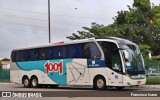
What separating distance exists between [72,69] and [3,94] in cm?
1666

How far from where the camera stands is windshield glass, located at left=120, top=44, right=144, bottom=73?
76.5ft

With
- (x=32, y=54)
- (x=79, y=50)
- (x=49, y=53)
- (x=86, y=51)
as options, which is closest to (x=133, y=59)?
(x=86, y=51)

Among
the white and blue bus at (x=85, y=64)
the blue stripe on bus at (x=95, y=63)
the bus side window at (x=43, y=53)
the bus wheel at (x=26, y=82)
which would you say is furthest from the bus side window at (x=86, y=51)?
the bus wheel at (x=26, y=82)

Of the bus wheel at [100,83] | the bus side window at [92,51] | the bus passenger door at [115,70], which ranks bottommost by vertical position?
the bus wheel at [100,83]

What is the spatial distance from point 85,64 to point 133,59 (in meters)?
3.31

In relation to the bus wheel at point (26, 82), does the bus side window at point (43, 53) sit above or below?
above

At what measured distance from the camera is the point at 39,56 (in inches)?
1143

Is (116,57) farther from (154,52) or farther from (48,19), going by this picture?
(154,52)

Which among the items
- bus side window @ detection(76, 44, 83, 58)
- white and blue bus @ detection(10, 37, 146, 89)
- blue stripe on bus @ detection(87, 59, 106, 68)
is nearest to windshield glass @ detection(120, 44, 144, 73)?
white and blue bus @ detection(10, 37, 146, 89)

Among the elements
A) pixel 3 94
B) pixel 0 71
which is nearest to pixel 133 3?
pixel 0 71

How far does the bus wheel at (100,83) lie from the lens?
2394cm

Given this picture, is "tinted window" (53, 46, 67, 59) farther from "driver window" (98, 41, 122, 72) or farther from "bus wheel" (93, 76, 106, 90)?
"driver window" (98, 41, 122, 72)

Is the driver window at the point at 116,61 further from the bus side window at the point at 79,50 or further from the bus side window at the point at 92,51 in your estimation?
the bus side window at the point at 79,50

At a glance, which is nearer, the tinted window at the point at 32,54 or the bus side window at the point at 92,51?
the bus side window at the point at 92,51
